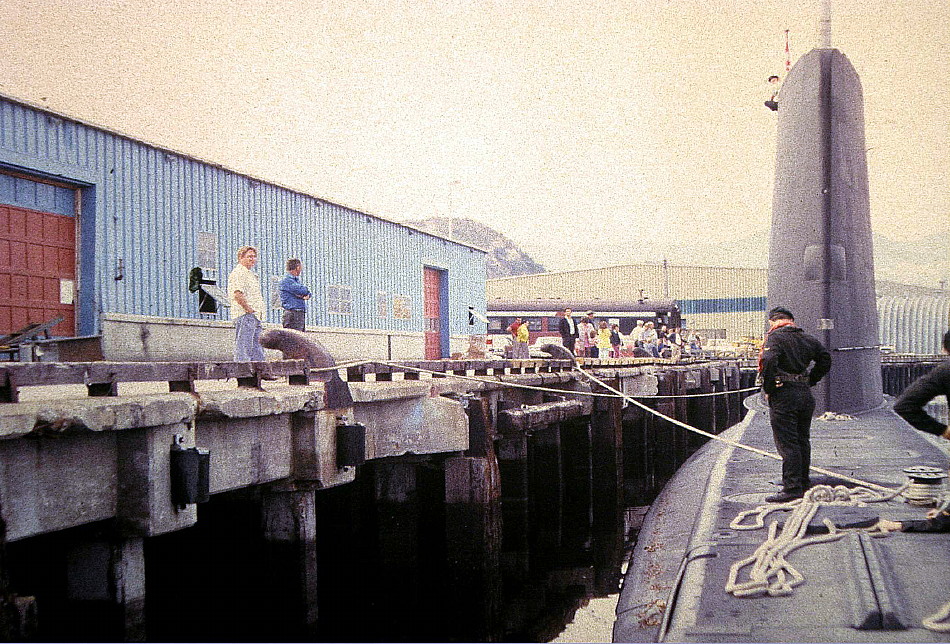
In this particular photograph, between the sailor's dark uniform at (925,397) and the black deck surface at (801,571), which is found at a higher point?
the sailor's dark uniform at (925,397)

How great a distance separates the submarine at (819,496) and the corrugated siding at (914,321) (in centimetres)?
1115

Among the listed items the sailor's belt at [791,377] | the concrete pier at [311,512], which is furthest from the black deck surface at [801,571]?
the concrete pier at [311,512]

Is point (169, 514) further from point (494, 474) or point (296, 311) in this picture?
point (296, 311)

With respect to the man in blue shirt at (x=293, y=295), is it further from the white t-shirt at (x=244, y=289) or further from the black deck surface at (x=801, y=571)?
the black deck surface at (x=801, y=571)

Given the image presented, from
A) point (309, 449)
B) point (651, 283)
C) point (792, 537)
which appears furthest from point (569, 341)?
point (651, 283)

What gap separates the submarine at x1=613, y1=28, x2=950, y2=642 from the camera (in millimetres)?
4027

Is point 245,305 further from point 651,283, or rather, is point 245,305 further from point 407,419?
point 651,283

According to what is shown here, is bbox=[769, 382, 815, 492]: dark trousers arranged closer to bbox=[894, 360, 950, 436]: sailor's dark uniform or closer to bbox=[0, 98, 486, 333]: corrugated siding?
bbox=[894, 360, 950, 436]: sailor's dark uniform

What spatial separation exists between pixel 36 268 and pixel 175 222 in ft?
8.91

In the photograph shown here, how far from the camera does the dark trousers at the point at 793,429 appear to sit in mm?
6398

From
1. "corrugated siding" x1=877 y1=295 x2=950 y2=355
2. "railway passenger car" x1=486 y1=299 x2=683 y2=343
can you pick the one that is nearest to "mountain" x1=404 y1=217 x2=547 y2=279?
"railway passenger car" x1=486 y1=299 x2=683 y2=343

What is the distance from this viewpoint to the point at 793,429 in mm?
6469

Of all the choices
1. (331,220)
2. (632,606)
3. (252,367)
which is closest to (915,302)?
(331,220)

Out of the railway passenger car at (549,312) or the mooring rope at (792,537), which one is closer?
the mooring rope at (792,537)
